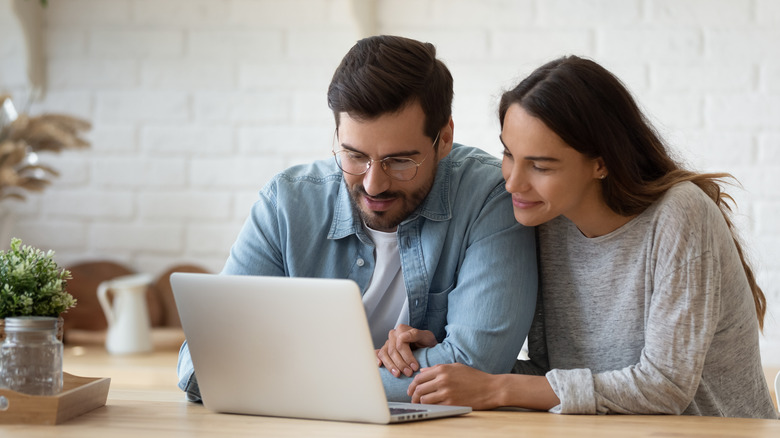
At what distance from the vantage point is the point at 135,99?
2.51m

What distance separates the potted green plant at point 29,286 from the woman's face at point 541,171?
2.15ft

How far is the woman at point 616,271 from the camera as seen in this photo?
4.21 ft

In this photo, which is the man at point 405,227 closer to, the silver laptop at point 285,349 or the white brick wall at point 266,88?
the silver laptop at point 285,349

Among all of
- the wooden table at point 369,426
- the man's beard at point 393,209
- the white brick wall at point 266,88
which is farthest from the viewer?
the white brick wall at point 266,88

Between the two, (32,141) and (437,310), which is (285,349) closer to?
(437,310)

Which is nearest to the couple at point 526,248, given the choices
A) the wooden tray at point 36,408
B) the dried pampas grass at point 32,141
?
the wooden tray at point 36,408

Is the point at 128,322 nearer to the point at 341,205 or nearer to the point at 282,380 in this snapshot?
the point at 341,205

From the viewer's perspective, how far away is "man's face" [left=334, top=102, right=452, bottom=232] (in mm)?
1444

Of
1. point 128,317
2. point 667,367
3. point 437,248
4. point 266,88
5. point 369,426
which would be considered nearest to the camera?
point 369,426

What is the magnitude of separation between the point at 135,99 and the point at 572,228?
1460mm

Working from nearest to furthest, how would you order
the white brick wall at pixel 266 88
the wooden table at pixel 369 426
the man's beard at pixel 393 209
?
the wooden table at pixel 369 426 → the man's beard at pixel 393 209 → the white brick wall at pixel 266 88

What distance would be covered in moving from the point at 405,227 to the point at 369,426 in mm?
486

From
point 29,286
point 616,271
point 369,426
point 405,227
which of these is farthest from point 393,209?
point 29,286

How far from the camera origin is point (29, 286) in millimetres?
1176
